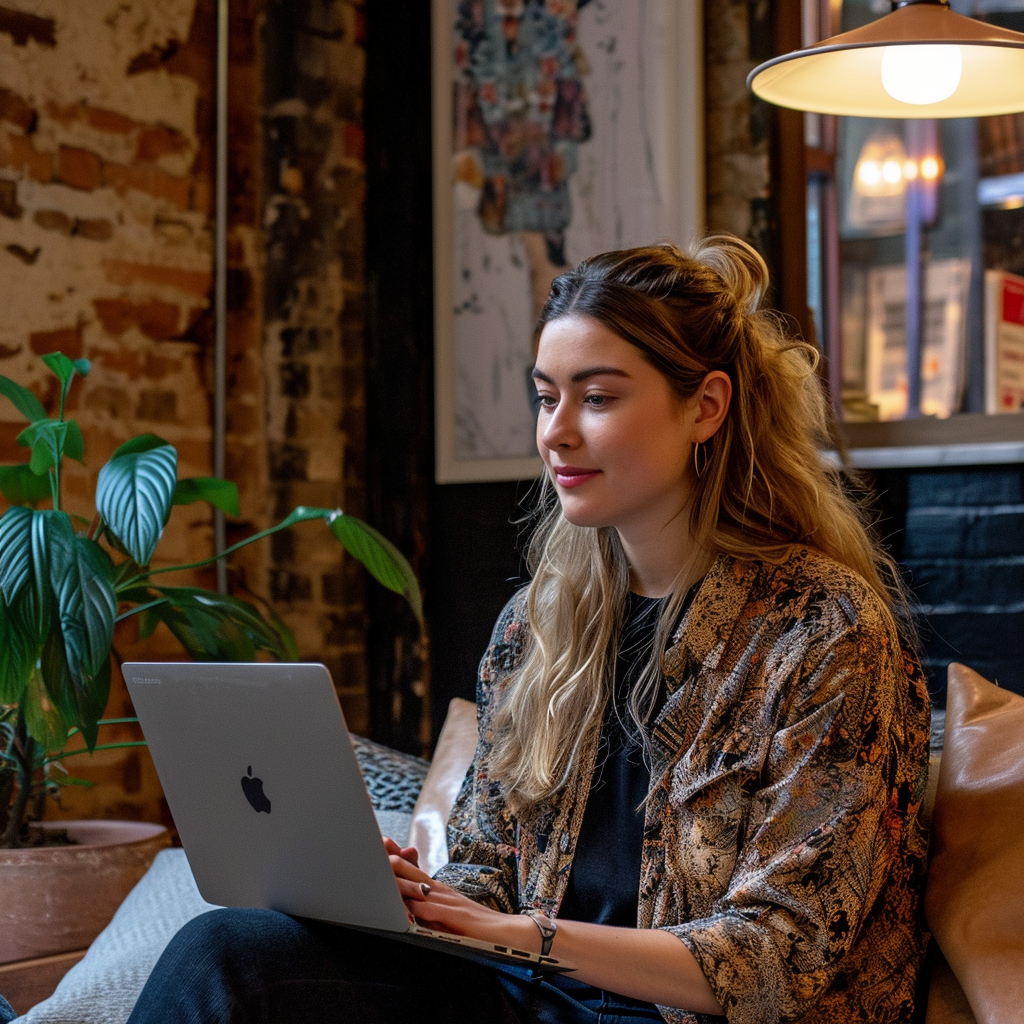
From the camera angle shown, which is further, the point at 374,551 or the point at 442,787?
the point at 374,551

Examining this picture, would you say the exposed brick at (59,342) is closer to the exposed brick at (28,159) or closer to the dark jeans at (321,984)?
the exposed brick at (28,159)

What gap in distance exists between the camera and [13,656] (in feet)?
6.22

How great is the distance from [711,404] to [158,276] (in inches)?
68.8

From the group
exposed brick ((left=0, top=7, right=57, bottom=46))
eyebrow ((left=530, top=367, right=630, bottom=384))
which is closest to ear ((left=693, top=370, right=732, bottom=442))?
eyebrow ((left=530, top=367, right=630, bottom=384))

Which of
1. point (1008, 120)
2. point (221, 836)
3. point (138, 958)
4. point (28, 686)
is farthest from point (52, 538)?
point (1008, 120)

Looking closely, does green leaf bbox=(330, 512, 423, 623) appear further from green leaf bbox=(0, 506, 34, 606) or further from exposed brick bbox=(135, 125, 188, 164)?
exposed brick bbox=(135, 125, 188, 164)

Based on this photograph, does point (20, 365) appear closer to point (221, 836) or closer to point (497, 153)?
point (497, 153)

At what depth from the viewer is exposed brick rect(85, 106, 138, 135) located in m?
2.82

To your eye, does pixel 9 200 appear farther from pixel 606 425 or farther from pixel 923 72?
pixel 923 72

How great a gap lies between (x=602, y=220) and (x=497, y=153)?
0.32m

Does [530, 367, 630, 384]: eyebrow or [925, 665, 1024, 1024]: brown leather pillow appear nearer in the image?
[925, 665, 1024, 1024]: brown leather pillow

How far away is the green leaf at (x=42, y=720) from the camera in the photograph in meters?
1.96

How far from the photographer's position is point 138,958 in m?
1.66

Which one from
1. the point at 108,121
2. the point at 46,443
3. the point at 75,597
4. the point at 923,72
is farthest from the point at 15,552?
the point at 923,72
